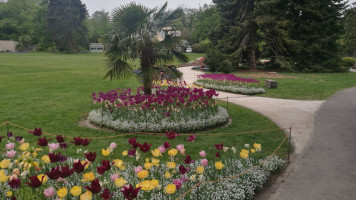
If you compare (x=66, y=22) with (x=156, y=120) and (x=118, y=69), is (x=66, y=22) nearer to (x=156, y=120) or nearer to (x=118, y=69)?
(x=118, y=69)

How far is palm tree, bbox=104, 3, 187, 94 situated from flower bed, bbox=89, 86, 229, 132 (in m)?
0.82

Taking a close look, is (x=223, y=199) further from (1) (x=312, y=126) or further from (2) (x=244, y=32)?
(2) (x=244, y=32)

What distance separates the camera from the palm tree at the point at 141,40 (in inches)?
312

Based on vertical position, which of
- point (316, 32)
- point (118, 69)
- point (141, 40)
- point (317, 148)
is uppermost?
point (316, 32)

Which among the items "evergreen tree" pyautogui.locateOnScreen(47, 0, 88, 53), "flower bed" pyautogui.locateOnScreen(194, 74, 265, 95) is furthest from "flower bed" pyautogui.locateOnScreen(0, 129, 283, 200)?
"evergreen tree" pyautogui.locateOnScreen(47, 0, 88, 53)

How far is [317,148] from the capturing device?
20.5ft

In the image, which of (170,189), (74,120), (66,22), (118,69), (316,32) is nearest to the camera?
(170,189)

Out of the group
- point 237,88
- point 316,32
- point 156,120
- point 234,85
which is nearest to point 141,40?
point 156,120

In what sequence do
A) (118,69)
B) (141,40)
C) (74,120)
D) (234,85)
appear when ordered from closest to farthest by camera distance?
(141,40) < (118,69) < (74,120) < (234,85)

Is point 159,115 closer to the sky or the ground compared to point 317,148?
closer to the sky

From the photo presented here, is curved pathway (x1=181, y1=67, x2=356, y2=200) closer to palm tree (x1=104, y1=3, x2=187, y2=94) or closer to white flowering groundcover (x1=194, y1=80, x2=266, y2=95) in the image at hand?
white flowering groundcover (x1=194, y1=80, x2=266, y2=95)

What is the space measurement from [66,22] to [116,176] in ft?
237

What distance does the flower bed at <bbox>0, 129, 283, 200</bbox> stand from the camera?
2891 mm

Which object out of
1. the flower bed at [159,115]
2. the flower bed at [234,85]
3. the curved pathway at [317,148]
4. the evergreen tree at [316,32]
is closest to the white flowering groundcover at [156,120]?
the flower bed at [159,115]
